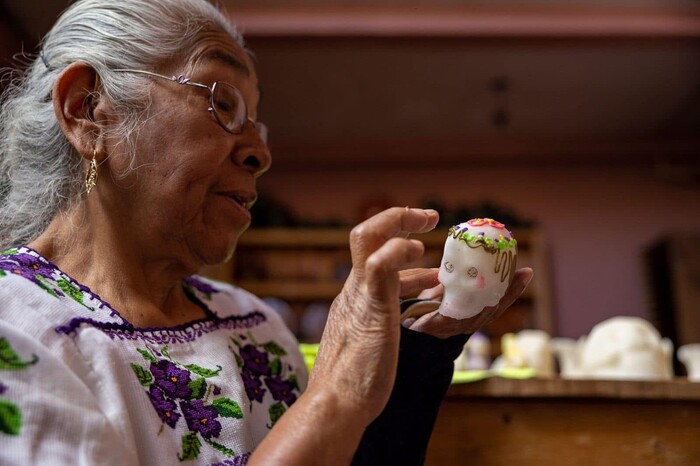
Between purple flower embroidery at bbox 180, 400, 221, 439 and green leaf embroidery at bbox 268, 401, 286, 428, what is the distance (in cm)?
15

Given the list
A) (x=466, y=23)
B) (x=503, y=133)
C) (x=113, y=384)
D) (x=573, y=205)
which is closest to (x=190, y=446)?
(x=113, y=384)

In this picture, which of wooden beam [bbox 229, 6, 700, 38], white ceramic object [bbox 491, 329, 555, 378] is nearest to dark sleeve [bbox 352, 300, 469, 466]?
white ceramic object [bbox 491, 329, 555, 378]

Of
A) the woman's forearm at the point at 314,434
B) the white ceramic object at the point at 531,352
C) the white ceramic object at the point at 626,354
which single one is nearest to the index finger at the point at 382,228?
the woman's forearm at the point at 314,434

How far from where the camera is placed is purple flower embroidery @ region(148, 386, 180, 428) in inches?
38.9

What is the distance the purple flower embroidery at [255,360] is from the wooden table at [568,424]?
17.6 inches

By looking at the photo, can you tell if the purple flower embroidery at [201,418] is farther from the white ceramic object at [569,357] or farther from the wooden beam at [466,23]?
the wooden beam at [466,23]

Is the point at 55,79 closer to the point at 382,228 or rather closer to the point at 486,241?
the point at 382,228

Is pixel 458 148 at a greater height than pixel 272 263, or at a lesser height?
greater

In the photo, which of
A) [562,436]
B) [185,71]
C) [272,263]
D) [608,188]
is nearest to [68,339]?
[185,71]

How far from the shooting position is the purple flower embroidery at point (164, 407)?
99 cm

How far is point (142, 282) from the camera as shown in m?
1.20

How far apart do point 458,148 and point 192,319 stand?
14.7ft

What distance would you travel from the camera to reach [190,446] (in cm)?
100

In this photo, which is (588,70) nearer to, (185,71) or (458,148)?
(458,148)
